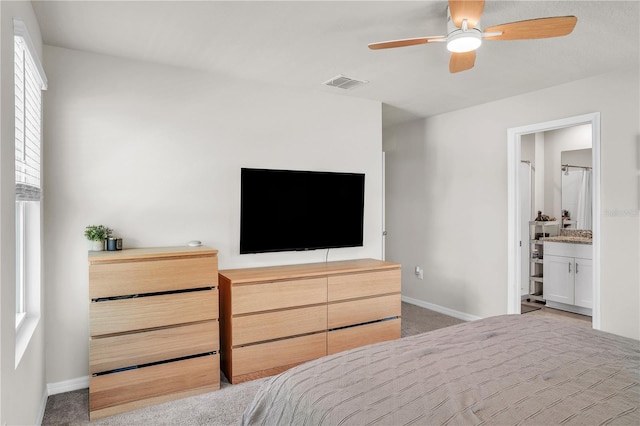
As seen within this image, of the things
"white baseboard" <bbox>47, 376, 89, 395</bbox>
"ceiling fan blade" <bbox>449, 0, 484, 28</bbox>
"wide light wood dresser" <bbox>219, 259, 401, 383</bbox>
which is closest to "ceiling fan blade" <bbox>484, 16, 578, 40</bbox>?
"ceiling fan blade" <bbox>449, 0, 484, 28</bbox>

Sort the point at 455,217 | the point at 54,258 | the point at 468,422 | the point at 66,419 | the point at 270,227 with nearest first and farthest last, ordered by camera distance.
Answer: the point at 468,422 → the point at 66,419 → the point at 54,258 → the point at 270,227 → the point at 455,217

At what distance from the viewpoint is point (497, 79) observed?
363 cm

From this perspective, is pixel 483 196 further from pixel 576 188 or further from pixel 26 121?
pixel 26 121

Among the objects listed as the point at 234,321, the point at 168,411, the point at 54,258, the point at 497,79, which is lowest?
the point at 168,411

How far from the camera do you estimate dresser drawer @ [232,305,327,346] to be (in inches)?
119

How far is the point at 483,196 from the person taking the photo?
15.0 ft

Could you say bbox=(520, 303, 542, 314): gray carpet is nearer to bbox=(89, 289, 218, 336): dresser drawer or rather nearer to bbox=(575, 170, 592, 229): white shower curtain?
bbox=(575, 170, 592, 229): white shower curtain

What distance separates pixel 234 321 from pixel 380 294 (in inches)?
53.5

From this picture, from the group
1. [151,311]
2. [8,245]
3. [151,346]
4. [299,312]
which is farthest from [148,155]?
[299,312]

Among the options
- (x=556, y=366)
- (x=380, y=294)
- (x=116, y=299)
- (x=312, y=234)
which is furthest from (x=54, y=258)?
(x=556, y=366)

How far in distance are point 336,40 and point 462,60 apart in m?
0.85

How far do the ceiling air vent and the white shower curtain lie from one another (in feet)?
12.9

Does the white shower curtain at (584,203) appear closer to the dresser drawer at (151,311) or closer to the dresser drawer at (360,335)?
the dresser drawer at (360,335)

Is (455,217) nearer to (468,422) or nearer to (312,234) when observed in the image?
(312,234)
